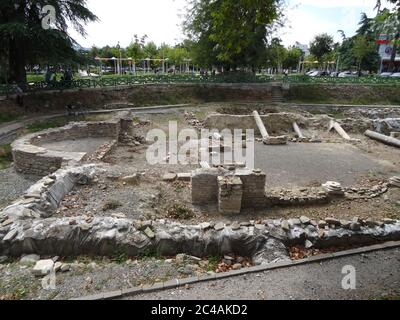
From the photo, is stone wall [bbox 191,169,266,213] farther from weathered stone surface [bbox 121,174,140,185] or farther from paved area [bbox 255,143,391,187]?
weathered stone surface [bbox 121,174,140,185]

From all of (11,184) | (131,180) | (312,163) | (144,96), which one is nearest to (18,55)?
(144,96)

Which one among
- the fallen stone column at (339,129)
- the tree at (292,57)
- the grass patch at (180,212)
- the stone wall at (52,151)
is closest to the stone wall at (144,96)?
the stone wall at (52,151)

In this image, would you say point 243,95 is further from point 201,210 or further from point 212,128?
point 201,210

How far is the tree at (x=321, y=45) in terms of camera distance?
5028cm

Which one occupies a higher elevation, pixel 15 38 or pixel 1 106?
pixel 15 38

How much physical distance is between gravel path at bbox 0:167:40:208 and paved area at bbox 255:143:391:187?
7779 mm

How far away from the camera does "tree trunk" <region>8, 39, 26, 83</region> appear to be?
1972cm

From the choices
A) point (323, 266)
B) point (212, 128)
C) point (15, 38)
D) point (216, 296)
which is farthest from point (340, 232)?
point (15, 38)

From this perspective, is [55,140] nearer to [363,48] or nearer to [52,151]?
[52,151]

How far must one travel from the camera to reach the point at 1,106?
684 inches

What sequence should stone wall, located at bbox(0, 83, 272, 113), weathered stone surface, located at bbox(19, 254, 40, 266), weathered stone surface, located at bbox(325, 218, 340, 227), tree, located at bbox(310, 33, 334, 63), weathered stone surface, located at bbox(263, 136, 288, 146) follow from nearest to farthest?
1. weathered stone surface, located at bbox(19, 254, 40, 266)
2. weathered stone surface, located at bbox(325, 218, 340, 227)
3. weathered stone surface, located at bbox(263, 136, 288, 146)
4. stone wall, located at bbox(0, 83, 272, 113)
5. tree, located at bbox(310, 33, 334, 63)

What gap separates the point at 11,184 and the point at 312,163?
35.1 feet

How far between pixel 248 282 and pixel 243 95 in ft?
78.5

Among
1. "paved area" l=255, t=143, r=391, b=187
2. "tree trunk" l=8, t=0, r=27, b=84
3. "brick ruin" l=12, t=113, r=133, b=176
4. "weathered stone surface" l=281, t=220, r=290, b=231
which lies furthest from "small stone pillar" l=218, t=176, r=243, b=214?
"tree trunk" l=8, t=0, r=27, b=84
